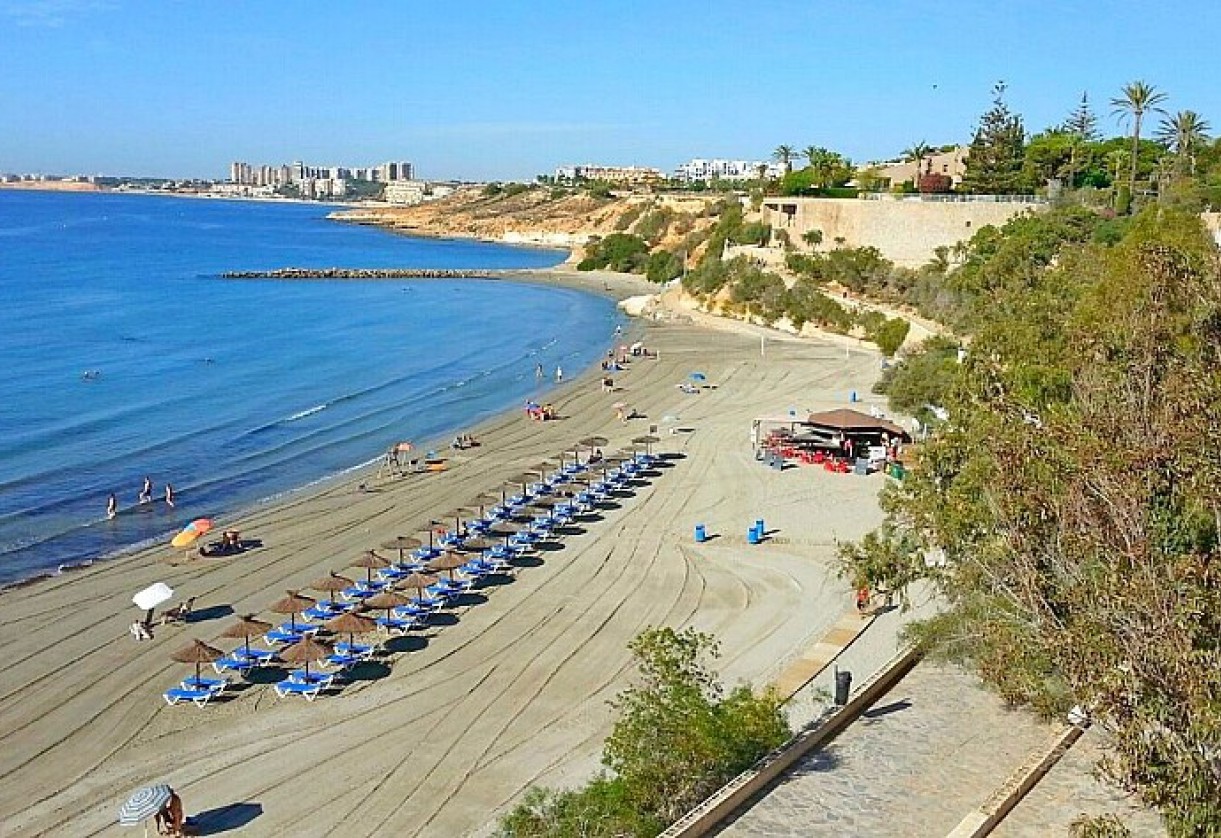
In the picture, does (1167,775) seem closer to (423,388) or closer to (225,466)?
(225,466)

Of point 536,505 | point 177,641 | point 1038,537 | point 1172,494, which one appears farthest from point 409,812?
point 536,505

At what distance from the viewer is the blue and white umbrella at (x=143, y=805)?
512 inches

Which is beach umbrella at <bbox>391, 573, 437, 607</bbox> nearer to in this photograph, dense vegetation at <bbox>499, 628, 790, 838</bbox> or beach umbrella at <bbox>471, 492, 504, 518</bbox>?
beach umbrella at <bbox>471, 492, 504, 518</bbox>

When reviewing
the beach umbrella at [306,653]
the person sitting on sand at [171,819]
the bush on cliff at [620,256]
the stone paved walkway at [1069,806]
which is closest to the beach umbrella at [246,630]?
the beach umbrella at [306,653]

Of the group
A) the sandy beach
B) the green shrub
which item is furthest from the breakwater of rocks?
the sandy beach

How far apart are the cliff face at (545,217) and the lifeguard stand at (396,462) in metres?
76.4

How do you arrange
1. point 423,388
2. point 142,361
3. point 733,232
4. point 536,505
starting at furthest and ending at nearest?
point 733,232
point 142,361
point 423,388
point 536,505

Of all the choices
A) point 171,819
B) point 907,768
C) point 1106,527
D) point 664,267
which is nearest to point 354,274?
point 664,267

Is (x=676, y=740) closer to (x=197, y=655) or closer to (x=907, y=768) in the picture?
(x=907, y=768)

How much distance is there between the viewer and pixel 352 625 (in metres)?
17.8

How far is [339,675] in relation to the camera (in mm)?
17750

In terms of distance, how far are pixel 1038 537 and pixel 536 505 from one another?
1901 centimetres

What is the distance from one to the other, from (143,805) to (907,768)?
820cm

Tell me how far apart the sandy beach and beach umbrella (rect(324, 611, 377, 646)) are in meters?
0.70
